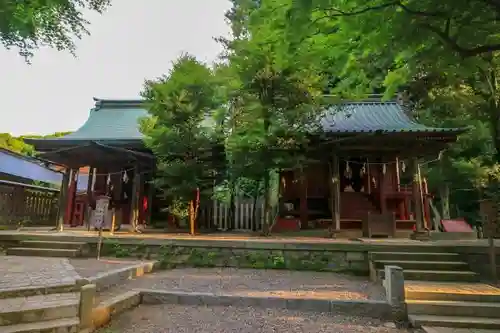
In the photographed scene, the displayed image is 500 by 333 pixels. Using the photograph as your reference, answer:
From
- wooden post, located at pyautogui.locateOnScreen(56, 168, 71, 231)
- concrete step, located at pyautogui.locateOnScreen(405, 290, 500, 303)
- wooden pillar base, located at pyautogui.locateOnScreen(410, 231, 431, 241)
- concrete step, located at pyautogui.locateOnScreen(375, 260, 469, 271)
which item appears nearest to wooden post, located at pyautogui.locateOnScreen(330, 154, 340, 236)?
wooden pillar base, located at pyautogui.locateOnScreen(410, 231, 431, 241)

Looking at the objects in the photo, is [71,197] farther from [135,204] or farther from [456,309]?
[456,309]

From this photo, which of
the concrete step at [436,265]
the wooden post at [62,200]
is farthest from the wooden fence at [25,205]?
the concrete step at [436,265]

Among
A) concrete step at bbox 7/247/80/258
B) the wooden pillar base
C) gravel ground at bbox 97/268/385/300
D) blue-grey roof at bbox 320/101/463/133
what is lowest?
gravel ground at bbox 97/268/385/300

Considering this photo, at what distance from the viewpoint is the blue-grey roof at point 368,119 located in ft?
34.5

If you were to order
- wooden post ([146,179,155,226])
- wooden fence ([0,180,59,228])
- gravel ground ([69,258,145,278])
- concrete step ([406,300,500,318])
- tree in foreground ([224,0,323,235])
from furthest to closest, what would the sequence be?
wooden post ([146,179,155,226]) → wooden fence ([0,180,59,228]) → tree in foreground ([224,0,323,235]) → gravel ground ([69,258,145,278]) → concrete step ([406,300,500,318])

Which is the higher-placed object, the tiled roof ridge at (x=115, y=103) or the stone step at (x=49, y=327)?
the tiled roof ridge at (x=115, y=103)

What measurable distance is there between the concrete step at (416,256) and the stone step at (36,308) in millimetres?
6010

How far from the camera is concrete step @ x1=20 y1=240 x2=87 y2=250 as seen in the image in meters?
8.33

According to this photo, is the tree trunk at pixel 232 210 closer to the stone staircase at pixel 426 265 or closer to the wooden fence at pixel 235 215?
the wooden fence at pixel 235 215

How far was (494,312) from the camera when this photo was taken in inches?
192

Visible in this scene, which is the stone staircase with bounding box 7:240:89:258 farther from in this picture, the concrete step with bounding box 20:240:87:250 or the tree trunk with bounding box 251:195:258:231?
the tree trunk with bounding box 251:195:258:231

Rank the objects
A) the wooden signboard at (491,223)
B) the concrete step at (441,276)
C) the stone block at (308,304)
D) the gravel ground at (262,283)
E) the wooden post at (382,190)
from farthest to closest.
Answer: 1. the wooden post at (382,190)
2. the wooden signboard at (491,223)
3. the concrete step at (441,276)
4. the gravel ground at (262,283)
5. the stone block at (308,304)

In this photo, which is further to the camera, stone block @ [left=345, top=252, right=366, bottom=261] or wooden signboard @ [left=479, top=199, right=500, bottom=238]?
stone block @ [left=345, top=252, right=366, bottom=261]

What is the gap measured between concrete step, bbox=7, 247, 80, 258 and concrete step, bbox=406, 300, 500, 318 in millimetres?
7735
